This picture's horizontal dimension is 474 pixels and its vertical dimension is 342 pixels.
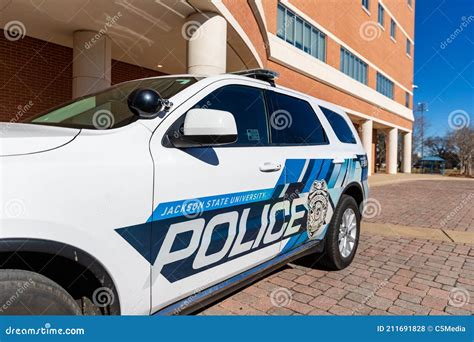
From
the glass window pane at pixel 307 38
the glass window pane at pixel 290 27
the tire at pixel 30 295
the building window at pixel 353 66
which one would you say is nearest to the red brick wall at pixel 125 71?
the glass window pane at pixel 290 27

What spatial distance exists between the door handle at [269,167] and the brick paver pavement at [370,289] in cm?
127

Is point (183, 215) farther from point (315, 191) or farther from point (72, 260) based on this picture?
point (315, 191)

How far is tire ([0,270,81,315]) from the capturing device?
54.6 inches

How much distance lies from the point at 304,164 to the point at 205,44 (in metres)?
5.38

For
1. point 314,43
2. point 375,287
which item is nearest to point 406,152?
point 314,43

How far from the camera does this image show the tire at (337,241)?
386 cm

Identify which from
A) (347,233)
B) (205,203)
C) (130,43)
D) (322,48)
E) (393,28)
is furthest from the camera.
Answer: (393,28)

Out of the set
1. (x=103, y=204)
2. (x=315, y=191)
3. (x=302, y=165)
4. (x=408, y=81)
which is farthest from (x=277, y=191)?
(x=408, y=81)

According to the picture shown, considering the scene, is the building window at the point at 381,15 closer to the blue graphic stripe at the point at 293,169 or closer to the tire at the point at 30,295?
the blue graphic stripe at the point at 293,169

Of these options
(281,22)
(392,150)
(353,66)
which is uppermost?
(353,66)

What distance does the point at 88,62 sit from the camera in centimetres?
884

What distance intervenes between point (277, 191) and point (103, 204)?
5.01 feet

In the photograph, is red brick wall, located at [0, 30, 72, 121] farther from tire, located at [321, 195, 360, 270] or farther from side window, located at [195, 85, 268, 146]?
tire, located at [321, 195, 360, 270]

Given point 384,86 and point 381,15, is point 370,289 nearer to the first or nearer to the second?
point 384,86
